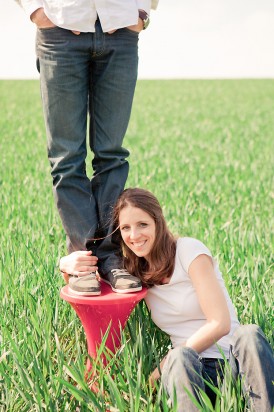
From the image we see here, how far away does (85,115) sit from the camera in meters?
3.13

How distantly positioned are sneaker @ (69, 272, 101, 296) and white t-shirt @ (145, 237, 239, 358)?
0.78 ft

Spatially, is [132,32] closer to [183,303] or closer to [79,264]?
[79,264]

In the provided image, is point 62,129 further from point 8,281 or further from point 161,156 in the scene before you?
point 161,156

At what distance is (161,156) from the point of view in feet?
28.7

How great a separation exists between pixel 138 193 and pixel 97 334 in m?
0.56

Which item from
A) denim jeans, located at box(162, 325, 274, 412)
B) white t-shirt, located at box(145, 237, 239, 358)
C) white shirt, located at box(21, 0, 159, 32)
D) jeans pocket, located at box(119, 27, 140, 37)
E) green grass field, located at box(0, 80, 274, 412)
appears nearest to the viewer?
denim jeans, located at box(162, 325, 274, 412)

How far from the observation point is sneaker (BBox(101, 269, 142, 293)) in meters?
2.70

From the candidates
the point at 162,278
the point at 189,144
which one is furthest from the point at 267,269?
the point at 189,144

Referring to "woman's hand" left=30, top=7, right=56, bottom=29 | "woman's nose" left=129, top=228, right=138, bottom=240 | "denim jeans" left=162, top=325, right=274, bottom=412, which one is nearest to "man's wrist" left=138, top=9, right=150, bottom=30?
"woman's hand" left=30, top=7, right=56, bottom=29

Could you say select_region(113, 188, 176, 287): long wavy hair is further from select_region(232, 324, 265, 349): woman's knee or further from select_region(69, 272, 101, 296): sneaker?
select_region(232, 324, 265, 349): woman's knee

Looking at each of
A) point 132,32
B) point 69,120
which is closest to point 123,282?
point 69,120

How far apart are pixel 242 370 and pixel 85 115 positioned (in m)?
1.35

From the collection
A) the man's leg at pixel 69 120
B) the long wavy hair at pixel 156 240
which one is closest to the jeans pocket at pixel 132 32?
the man's leg at pixel 69 120

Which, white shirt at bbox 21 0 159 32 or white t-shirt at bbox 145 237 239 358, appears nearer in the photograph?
white t-shirt at bbox 145 237 239 358
